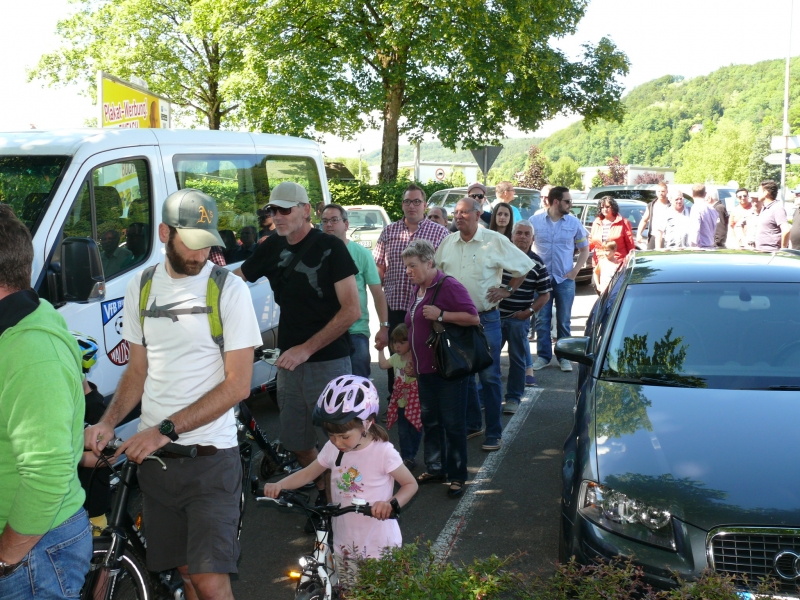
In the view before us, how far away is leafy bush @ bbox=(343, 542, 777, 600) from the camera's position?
266cm

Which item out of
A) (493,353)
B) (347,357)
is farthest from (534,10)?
(347,357)

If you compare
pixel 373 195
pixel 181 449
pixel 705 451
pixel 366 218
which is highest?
pixel 373 195

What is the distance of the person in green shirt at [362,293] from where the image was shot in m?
6.48

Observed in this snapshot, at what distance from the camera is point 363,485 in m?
3.47

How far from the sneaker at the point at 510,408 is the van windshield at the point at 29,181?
14.9ft

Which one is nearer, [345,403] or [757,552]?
[345,403]

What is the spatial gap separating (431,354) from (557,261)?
4130mm

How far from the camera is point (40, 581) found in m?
2.38

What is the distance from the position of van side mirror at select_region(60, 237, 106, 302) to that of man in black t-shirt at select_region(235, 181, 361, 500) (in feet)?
3.31

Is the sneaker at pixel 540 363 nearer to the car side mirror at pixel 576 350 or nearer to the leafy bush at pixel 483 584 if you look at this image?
the car side mirror at pixel 576 350

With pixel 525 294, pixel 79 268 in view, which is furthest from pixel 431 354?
pixel 79 268

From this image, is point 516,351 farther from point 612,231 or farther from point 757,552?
point 757,552

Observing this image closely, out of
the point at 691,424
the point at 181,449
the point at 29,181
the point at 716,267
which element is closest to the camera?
the point at 181,449

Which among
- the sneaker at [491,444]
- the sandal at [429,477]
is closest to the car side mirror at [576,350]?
the sandal at [429,477]
